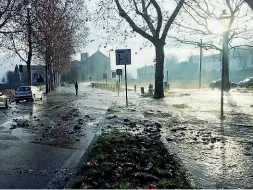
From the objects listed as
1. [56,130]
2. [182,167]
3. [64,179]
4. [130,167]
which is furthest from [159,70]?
[64,179]

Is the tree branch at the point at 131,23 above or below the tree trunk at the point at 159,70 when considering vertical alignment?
above

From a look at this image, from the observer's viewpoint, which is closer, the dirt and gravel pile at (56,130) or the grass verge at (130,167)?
the grass verge at (130,167)

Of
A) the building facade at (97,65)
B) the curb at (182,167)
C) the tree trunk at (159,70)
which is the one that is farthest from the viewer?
the building facade at (97,65)

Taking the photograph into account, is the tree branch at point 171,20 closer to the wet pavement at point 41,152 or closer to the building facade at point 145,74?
the wet pavement at point 41,152

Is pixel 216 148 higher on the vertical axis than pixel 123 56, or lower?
lower

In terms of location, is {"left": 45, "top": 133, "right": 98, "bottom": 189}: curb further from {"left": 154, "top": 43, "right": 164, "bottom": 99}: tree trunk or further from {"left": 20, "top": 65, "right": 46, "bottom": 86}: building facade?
{"left": 20, "top": 65, "right": 46, "bottom": 86}: building facade

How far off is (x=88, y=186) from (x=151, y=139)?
14.9 ft

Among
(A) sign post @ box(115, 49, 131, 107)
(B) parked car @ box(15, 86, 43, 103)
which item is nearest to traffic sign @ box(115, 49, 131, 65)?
(A) sign post @ box(115, 49, 131, 107)

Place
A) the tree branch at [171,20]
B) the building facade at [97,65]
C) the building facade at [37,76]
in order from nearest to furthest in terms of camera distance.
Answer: the tree branch at [171,20]
the building facade at [37,76]
the building facade at [97,65]

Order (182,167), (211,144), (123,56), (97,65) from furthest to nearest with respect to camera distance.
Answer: (97,65) → (123,56) → (211,144) → (182,167)

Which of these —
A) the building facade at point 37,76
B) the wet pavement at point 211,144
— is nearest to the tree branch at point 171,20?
the wet pavement at point 211,144

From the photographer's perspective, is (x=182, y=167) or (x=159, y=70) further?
(x=159, y=70)

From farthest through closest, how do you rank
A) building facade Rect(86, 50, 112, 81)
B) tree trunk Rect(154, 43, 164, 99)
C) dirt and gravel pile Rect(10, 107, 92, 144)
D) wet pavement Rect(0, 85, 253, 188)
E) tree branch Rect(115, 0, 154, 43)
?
building facade Rect(86, 50, 112, 81) < tree trunk Rect(154, 43, 164, 99) < tree branch Rect(115, 0, 154, 43) < dirt and gravel pile Rect(10, 107, 92, 144) < wet pavement Rect(0, 85, 253, 188)

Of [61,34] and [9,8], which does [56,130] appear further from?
[61,34]
